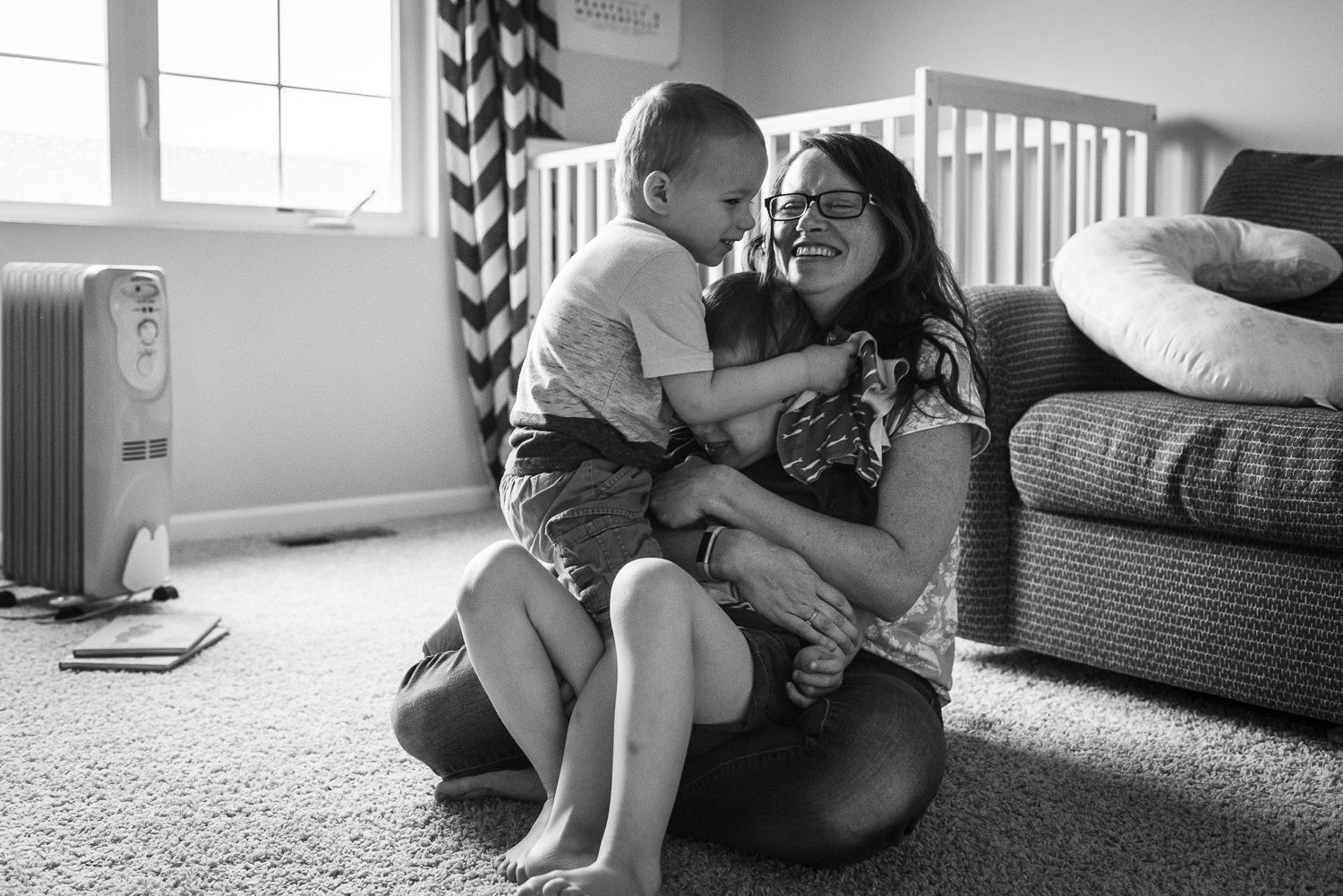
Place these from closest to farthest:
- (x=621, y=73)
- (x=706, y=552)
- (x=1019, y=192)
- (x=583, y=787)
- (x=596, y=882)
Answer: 1. (x=596, y=882)
2. (x=583, y=787)
3. (x=706, y=552)
4. (x=1019, y=192)
5. (x=621, y=73)

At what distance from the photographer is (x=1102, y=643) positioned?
185cm

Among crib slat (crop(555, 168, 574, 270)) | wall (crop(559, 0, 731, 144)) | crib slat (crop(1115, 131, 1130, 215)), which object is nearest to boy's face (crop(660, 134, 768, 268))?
crib slat (crop(1115, 131, 1130, 215))

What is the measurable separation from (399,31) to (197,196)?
0.72 meters

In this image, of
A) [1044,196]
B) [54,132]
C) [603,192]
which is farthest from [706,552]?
[54,132]

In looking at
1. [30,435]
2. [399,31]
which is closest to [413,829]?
[30,435]

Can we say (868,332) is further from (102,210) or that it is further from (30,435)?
(102,210)

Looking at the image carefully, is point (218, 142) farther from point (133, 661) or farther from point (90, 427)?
point (133, 661)

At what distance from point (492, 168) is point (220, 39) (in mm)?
756

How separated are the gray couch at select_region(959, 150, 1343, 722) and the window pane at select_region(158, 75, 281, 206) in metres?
2.07

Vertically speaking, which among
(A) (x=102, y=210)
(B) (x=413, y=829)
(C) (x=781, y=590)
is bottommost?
(B) (x=413, y=829)

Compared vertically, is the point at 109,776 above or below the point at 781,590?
below

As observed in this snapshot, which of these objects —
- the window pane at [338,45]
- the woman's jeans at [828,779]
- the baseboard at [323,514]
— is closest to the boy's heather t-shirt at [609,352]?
the woman's jeans at [828,779]

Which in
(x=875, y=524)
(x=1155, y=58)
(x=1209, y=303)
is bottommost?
(x=875, y=524)

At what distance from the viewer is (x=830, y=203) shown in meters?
1.37
